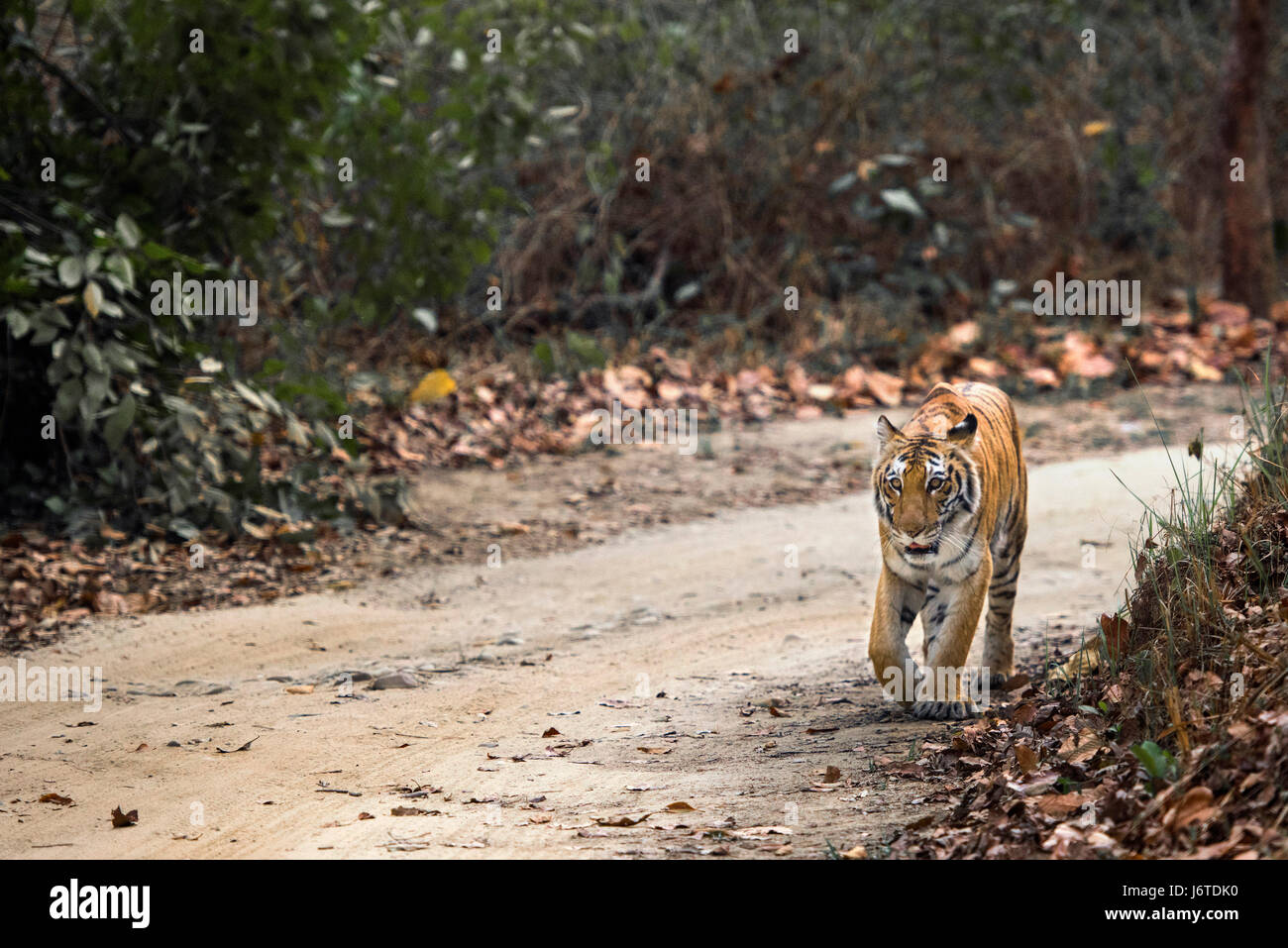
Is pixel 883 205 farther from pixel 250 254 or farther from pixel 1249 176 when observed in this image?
pixel 250 254

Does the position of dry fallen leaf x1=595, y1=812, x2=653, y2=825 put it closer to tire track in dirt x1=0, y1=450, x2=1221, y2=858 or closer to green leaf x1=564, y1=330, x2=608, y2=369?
tire track in dirt x1=0, y1=450, x2=1221, y2=858

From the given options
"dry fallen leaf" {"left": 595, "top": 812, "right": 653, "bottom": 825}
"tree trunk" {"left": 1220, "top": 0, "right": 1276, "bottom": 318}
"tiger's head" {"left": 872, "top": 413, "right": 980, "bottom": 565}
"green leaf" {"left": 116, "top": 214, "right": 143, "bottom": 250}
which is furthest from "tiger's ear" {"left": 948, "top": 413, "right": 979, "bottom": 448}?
"tree trunk" {"left": 1220, "top": 0, "right": 1276, "bottom": 318}

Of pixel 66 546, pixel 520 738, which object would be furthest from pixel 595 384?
pixel 520 738

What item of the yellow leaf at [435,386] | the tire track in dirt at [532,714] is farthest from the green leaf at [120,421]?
the yellow leaf at [435,386]

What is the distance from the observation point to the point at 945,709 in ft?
17.4

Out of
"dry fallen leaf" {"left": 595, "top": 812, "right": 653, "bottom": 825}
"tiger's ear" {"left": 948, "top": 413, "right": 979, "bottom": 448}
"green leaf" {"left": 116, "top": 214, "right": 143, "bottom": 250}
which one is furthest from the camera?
"green leaf" {"left": 116, "top": 214, "right": 143, "bottom": 250}

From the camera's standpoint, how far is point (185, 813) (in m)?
4.67

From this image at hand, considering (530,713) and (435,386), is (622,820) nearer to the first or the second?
(530,713)

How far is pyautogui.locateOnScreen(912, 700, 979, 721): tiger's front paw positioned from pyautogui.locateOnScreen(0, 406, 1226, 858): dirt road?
0.10m

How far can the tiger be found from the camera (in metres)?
5.12

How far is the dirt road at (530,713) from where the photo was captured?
14.5ft

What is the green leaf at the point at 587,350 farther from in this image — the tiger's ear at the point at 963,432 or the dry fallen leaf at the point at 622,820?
the dry fallen leaf at the point at 622,820

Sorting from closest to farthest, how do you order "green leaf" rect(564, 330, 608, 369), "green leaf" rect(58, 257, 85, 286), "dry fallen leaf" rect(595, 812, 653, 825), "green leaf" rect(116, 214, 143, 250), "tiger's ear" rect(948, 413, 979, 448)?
"dry fallen leaf" rect(595, 812, 653, 825)
"tiger's ear" rect(948, 413, 979, 448)
"green leaf" rect(58, 257, 85, 286)
"green leaf" rect(116, 214, 143, 250)
"green leaf" rect(564, 330, 608, 369)

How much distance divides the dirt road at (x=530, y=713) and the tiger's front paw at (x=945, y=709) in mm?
96
